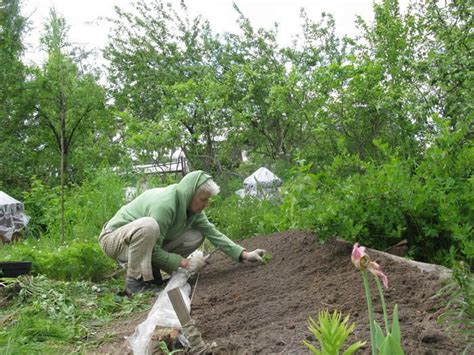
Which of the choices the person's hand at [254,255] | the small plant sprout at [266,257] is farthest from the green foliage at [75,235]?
the small plant sprout at [266,257]

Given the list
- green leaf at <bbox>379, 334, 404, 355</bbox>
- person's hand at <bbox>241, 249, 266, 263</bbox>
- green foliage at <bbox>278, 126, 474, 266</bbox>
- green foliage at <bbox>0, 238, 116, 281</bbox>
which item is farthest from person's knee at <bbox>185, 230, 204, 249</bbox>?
green leaf at <bbox>379, 334, 404, 355</bbox>

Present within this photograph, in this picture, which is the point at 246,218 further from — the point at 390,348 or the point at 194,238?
the point at 390,348

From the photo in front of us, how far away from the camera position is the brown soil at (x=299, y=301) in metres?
1.96

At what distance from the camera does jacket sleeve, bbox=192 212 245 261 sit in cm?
436

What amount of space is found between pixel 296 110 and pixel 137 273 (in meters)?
6.09

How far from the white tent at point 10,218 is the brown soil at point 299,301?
8470 mm

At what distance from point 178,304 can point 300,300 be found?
817mm

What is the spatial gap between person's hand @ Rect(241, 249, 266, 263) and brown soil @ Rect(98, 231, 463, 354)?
0.08 m

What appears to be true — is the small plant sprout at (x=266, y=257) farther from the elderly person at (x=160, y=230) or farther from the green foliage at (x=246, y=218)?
the green foliage at (x=246, y=218)

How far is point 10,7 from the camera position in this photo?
1789cm

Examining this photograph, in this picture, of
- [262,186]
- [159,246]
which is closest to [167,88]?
[262,186]

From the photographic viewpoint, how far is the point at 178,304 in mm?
2139

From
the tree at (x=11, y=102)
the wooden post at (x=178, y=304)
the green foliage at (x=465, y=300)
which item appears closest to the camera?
the green foliage at (x=465, y=300)

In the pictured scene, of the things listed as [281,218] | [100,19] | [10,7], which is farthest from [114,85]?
[281,218]
